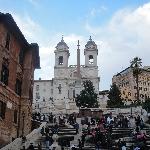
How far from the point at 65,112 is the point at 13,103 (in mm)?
37414

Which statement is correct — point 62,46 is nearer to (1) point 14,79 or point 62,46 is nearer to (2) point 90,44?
(2) point 90,44

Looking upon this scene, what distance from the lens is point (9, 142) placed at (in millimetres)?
31031

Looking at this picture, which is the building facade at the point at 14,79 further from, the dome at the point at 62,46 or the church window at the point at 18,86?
the dome at the point at 62,46

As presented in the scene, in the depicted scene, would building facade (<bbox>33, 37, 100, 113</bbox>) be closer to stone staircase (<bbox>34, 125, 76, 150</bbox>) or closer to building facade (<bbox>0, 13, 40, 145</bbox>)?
building facade (<bbox>0, 13, 40, 145</bbox>)

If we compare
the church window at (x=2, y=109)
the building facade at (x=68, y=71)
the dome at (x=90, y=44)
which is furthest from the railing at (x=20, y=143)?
the dome at (x=90, y=44)

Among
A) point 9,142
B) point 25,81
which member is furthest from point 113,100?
point 9,142

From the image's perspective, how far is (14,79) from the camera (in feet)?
108

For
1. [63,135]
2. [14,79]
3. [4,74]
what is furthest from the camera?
[14,79]

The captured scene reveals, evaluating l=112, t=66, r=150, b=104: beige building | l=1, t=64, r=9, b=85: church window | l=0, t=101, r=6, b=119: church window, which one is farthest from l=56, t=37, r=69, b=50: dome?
l=0, t=101, r=6, b=119: church window

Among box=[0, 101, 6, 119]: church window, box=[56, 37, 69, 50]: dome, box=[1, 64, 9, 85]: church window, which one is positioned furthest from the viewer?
box=[56, 37, 69, 50]: dome

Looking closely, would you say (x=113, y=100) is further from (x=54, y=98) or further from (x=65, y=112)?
(x=54, y=98)

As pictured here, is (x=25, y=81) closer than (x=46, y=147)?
No

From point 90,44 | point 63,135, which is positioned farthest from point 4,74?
point 90,44

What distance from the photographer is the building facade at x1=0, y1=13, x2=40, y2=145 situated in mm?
29828
